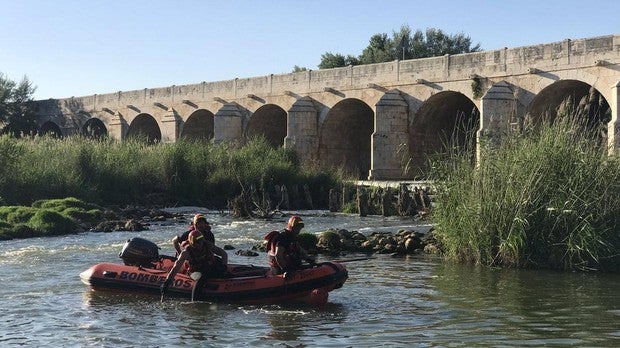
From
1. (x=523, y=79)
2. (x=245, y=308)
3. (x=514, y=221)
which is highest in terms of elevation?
(x=523, y=79)

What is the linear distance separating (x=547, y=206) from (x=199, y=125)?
36.1 metres

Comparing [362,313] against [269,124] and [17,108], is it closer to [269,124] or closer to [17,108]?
[269,124]

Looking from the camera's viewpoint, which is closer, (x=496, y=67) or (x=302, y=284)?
(x=302, y=284)

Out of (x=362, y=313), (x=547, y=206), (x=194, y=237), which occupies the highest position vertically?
(x=547, y=206)

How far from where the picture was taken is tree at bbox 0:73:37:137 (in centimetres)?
5506

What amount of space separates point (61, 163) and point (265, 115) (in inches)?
717

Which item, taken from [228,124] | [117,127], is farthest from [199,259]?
[117,127]

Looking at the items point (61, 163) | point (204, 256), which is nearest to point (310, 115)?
point (61, 163)

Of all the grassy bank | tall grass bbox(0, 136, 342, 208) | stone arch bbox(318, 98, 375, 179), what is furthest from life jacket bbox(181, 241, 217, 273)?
stone arch bbox(318, 98, 375, 179)

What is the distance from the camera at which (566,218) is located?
47.2 feet

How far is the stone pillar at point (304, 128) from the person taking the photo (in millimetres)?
40309

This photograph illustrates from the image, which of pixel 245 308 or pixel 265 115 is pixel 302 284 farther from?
pixel 265 115

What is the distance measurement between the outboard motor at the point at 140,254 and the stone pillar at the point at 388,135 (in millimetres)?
23310

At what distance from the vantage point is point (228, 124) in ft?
144
